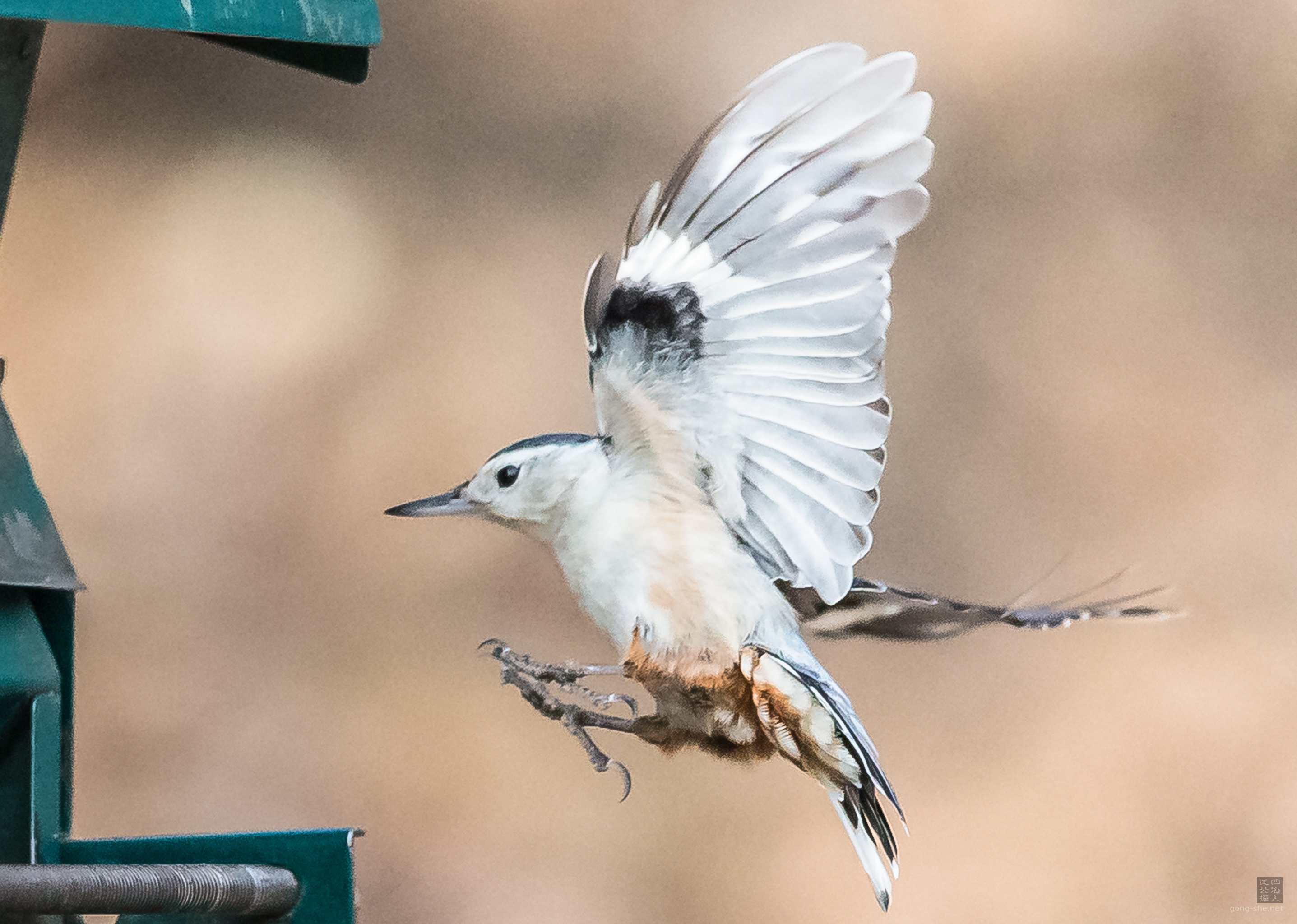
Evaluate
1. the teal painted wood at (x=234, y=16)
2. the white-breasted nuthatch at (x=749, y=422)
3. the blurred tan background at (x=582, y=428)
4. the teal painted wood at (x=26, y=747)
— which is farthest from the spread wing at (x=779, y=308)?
the blurred tan background at (x=582, y=428)

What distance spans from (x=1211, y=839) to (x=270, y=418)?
2.87 ft

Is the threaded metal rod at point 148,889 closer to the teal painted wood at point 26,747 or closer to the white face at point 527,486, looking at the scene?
the teal painted wood at point 26,747

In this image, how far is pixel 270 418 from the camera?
1.27 meters

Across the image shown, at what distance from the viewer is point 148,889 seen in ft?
1.53

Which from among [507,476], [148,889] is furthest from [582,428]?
[148,889]

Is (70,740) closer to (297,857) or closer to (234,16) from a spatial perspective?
(297,857)

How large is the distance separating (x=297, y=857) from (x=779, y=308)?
282 mm

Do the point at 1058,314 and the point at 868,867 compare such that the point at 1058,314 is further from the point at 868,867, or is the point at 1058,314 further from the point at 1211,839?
the point at 868,867

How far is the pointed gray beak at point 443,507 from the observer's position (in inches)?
23.1

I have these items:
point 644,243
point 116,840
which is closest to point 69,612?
point 116,840

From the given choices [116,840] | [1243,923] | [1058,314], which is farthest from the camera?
[1058,314]

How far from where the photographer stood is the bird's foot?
58 cm

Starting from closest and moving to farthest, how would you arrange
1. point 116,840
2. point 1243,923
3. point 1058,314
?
point 116,840
point 1243,923
point 1058,314

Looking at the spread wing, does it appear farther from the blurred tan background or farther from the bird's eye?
the blurred tan background
